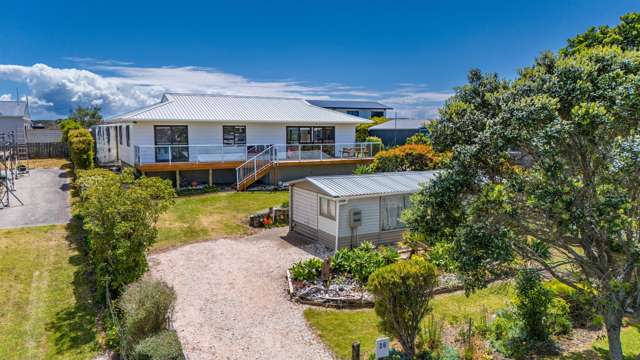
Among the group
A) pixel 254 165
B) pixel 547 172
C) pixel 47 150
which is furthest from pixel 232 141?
pixel 47 150

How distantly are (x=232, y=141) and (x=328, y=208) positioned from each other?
1330 centimetres

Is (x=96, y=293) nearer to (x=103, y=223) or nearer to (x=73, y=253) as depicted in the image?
(x=103, y=223)

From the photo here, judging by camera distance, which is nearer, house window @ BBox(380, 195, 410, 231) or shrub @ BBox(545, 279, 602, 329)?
shrub @ BBox(545, 279, 602, 329)

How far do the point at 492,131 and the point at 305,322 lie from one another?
257 inches

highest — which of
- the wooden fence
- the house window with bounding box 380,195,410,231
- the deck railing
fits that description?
the deck railing

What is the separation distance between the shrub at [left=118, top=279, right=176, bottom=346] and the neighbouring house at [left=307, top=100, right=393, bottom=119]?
61.1 metres

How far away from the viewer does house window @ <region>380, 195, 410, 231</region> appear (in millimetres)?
16672

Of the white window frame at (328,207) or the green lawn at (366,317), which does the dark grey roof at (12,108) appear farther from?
the green lawn at (366,317)

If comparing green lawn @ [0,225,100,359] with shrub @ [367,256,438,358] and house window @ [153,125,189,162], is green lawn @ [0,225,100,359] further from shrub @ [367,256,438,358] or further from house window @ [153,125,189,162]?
house window @ [153,125,189,162]

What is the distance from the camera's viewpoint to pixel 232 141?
27.8m

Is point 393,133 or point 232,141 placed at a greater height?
point 393,133

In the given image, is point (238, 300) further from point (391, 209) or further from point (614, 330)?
point (614, 330)

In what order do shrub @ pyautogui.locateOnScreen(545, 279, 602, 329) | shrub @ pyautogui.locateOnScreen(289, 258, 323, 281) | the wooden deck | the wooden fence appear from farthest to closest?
the wooden fence
the wooden deck
shrub @ pyautogui.locateOnScreen(289, 258, 323, 281)
shrub @ pyautogui.locateOnScreen(545, 279, 602, 329)

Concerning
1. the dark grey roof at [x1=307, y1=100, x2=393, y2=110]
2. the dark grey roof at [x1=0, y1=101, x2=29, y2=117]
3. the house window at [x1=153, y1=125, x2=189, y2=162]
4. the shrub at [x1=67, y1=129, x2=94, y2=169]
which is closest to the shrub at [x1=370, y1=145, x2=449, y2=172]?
the house window at [x1=153, y1=125, x2=189, y2=162]
